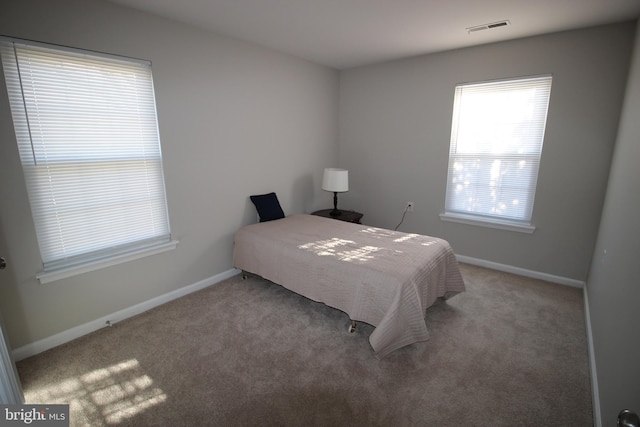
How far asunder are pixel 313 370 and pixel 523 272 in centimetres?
282

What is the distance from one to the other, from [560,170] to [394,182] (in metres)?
1.84

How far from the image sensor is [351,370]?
201 cm

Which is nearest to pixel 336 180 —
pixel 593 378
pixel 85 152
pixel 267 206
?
pixel 267 206

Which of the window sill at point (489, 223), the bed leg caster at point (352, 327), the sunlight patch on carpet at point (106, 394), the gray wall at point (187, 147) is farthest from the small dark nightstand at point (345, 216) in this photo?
the sunlight patch on carpet at point (106, 394)

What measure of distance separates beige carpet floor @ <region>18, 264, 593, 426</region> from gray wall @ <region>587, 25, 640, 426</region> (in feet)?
0.96

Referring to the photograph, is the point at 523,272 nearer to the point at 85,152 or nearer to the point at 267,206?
the point at 267,206

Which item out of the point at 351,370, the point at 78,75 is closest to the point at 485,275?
the point at 351,370

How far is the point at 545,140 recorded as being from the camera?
121 inches

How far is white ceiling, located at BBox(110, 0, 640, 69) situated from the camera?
2264mm

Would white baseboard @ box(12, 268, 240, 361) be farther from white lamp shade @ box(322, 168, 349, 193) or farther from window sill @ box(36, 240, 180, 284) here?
white lamp shade @ box(322, 168, 349, 193)

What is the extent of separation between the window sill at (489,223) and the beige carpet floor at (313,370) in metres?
0.84

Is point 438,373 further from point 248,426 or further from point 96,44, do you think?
point 96,44

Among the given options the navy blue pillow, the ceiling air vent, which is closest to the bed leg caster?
the navy blue pillow

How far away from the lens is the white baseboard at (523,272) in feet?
10.3
